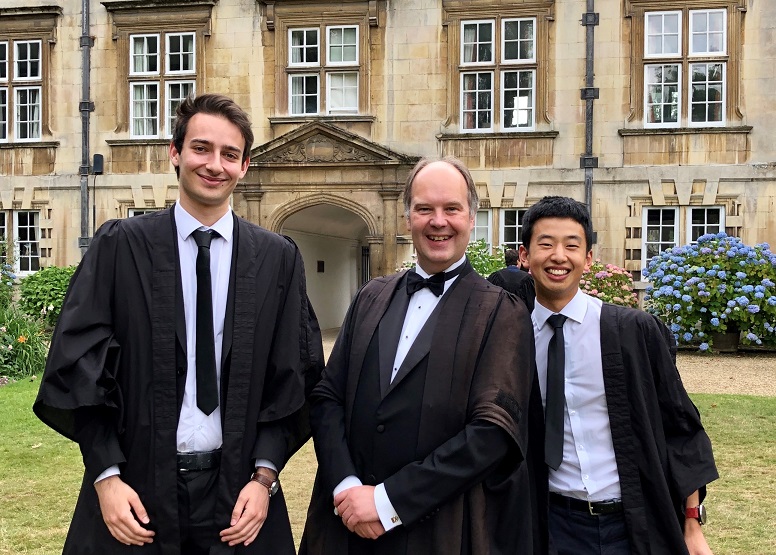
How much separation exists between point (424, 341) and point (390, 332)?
0.15 metres

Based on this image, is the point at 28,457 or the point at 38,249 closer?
the point at 28,457

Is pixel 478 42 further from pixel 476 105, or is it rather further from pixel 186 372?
pixel 186 372

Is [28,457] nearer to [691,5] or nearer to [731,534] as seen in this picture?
[731,534]

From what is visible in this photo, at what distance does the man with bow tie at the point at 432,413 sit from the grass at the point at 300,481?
2493mm

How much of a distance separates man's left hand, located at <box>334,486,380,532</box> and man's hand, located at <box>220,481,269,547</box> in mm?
250

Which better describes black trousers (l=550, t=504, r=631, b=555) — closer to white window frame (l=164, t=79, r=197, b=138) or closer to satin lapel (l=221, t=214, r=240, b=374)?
satin lapel (l=221, t=214, r=240, b=374)

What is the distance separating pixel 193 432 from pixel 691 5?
1446 centimetres

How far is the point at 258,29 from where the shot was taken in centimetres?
1578

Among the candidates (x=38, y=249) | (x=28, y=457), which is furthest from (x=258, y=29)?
(x=28, y=457)

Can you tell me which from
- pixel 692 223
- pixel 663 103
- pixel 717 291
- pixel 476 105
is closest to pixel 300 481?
pixel 717 291

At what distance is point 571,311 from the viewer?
2824 millimetres

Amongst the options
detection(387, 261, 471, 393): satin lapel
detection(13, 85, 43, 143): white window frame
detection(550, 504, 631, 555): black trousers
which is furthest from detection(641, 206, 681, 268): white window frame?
detection(387, 261, 471, 393): satin lapel

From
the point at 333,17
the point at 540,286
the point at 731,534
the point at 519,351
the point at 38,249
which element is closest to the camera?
the point at 519,351

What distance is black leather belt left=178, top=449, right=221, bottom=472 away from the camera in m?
2.50
